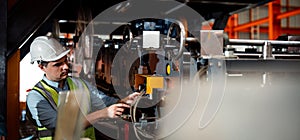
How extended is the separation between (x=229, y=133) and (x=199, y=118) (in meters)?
0.13

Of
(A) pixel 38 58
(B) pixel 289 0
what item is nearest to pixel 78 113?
(A) pixel 38 58

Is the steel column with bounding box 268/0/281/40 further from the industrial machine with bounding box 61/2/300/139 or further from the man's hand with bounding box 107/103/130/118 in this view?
the man's hand with bounding box 107/103/130/118

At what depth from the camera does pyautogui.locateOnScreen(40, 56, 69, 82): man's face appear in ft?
5.51

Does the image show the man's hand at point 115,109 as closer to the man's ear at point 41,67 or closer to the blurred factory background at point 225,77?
the blurred factory background at point 225,77

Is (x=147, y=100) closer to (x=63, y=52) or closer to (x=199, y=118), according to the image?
(x=199, y=118)

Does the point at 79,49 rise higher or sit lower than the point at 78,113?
higher

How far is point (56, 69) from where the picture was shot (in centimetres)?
169

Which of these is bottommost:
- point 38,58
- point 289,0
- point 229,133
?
point 229,133

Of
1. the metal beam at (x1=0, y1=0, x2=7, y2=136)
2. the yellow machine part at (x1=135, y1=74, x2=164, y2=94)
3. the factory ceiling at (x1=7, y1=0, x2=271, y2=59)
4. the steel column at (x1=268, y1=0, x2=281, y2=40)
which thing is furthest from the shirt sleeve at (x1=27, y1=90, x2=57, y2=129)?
the steel column at (x1=268, y1=0, x2=281, y2=40)

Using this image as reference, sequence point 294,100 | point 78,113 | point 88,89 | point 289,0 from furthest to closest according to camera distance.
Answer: point 289,0 < point 88,89 < point 294,100 < point 78,113

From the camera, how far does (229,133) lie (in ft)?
4.20

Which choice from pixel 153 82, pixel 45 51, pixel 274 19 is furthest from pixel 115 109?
pixel 274 19

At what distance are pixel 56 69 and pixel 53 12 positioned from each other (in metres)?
0.29

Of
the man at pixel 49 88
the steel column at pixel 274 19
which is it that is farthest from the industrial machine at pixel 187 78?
the steel column at pixel 274 19
